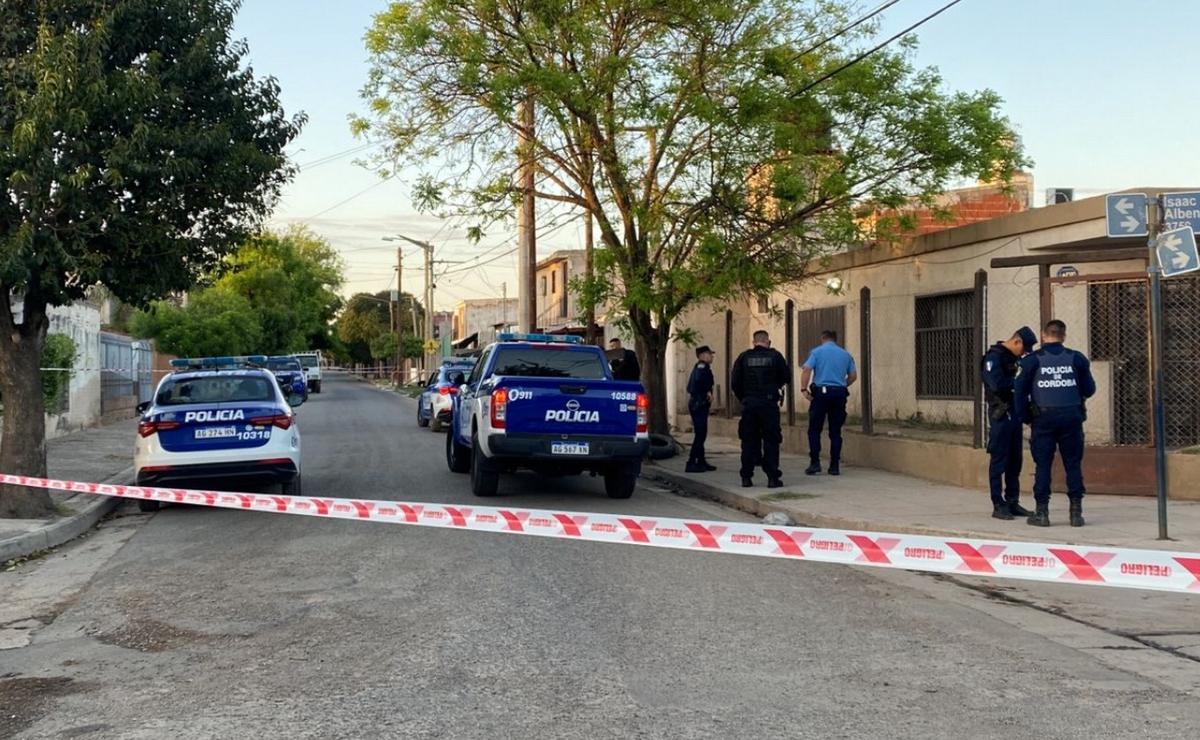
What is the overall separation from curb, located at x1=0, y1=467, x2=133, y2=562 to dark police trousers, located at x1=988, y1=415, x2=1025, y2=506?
8.94 m

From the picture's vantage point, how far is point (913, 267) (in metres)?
18.3

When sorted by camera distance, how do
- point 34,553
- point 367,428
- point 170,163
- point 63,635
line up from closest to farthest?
point 63,635
point 34,553
point 170,163
point 367,428

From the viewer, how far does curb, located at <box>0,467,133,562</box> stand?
980cm

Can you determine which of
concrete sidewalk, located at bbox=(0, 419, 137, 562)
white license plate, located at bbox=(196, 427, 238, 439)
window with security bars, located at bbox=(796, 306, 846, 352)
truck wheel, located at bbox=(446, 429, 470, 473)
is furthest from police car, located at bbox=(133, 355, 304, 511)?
window with security bars, located at bbox=(796, 306, 846, 352)

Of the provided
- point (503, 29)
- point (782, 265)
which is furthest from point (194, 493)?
point (782, 265)

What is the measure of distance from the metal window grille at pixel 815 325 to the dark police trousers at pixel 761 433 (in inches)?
287

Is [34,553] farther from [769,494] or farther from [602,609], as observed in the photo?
[769,494]

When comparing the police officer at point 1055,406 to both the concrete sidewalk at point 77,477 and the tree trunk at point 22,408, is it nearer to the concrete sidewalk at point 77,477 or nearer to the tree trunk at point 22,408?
the concrete sidewalk at point 77,477

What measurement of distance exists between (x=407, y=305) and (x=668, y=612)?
119 m

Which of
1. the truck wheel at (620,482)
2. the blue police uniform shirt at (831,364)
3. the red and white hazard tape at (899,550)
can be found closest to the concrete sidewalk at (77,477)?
the red and white hazard tape at (899,550)

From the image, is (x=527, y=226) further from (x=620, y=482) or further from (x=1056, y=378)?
(x=1056, y=378)

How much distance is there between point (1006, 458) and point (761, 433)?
3.61 m

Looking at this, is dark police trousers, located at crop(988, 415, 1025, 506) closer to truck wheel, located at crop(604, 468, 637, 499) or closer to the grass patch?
the grass patch

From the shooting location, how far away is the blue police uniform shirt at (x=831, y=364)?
1462 cm
